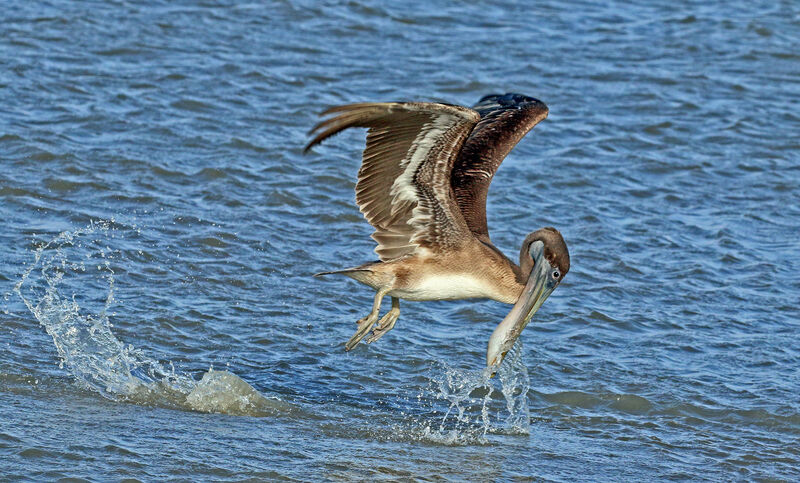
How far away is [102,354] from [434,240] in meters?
2.10

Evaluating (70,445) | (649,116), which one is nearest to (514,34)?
(649,116)

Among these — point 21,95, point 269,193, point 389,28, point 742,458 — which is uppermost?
point 389,28

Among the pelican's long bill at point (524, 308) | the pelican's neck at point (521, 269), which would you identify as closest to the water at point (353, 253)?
the pelican's long bill at point (524, 308)

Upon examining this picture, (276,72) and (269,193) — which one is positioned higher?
(276,72)

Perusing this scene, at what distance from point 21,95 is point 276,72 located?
2.74 m

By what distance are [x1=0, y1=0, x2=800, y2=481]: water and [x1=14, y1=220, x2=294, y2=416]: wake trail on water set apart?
0.7 inches

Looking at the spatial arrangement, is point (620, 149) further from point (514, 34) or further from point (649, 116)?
point (514, 34)

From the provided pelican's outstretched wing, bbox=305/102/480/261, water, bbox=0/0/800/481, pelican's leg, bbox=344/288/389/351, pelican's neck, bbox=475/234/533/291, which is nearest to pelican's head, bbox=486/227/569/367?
pelican's neck, bbox=475/234/533/291

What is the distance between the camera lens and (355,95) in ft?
40.3

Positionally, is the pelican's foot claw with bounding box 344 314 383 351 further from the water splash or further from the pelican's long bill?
the pelican's long bill

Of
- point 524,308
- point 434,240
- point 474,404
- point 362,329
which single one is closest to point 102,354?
point 362,329

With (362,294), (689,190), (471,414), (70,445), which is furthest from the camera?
(689,190)

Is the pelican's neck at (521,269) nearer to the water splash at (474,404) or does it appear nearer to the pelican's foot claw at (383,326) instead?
the water splash at (474,404)

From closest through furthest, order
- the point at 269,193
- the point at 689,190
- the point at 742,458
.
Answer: the point at 742,458, the point at 269,193, the point at 689,190
